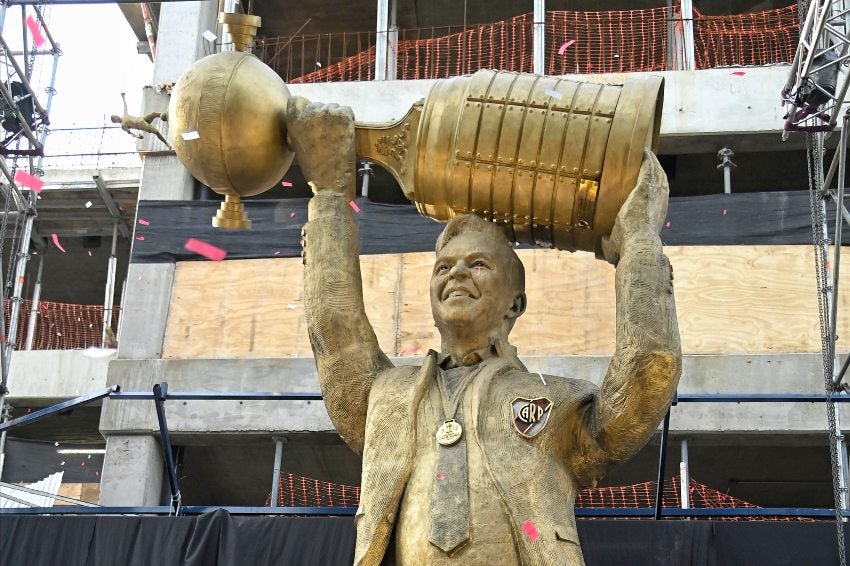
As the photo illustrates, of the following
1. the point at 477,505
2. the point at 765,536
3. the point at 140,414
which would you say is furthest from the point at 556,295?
the point at 477,505

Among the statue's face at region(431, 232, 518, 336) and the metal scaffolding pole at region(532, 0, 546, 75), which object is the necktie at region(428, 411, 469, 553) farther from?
the metal scaffolding pole at region(532, 0, 546, 75)

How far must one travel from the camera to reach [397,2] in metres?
19.4

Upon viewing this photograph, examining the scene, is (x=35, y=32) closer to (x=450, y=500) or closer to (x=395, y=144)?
(x=395, y=144)

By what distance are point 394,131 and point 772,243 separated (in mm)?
8897

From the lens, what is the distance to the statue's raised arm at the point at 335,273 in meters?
6.23

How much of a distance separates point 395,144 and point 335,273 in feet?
2.23

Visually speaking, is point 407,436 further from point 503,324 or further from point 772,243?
point 772,243

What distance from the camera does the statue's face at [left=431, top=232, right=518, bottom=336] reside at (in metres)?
6.16

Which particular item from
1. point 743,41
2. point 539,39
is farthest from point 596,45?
point 743,41

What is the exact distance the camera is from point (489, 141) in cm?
593

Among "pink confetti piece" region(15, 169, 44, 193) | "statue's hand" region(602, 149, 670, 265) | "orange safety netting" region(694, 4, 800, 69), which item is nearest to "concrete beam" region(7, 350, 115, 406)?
"pink confetti piece" region(15, 169, 44, 193)

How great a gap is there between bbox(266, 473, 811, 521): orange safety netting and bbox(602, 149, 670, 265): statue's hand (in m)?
8.13

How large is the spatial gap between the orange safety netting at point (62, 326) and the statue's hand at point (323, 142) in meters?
15.6

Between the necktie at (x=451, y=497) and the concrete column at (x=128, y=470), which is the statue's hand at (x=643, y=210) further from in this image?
the concrete column at (x=128, y=470)
